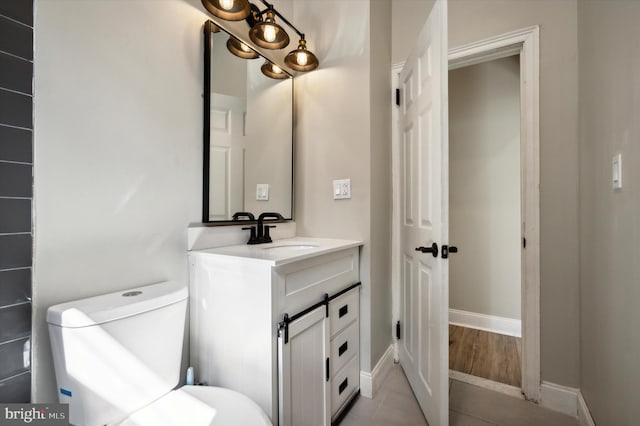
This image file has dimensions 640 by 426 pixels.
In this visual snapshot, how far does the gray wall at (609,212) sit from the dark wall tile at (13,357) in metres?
1.85

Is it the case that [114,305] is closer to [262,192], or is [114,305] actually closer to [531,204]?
[262,192]

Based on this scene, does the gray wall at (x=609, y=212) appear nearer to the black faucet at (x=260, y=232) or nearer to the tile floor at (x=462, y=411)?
the tile floor at (x=462, y=411)

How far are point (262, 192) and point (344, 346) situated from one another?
0.99m

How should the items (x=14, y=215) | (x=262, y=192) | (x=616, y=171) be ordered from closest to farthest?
(x=14, y=215) → (x=616, y=171) → (x=262, y=192)

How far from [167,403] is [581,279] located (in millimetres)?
1955

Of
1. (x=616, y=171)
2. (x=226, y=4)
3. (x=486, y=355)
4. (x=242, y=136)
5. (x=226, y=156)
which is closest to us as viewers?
(x=616, y=171)

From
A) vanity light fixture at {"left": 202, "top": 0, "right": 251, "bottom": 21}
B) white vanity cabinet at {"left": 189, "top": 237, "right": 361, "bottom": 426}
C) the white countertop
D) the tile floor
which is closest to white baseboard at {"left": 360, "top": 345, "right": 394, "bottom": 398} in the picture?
the tile floor

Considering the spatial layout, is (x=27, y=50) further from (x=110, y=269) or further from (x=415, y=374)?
(x=415, y=374)

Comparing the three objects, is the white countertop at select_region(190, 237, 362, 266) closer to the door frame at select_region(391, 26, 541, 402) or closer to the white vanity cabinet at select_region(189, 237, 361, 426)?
the white vanity cabinet at select_region(189, 237, 361, 426)

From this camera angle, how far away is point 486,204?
257 centimetres

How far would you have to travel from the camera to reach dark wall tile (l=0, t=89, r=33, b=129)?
77cm

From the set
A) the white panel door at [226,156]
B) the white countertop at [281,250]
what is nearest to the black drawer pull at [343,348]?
the white countertop at [281,250]

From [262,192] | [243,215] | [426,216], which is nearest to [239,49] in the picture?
[262,192]

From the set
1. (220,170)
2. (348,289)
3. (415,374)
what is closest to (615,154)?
(348,289)
